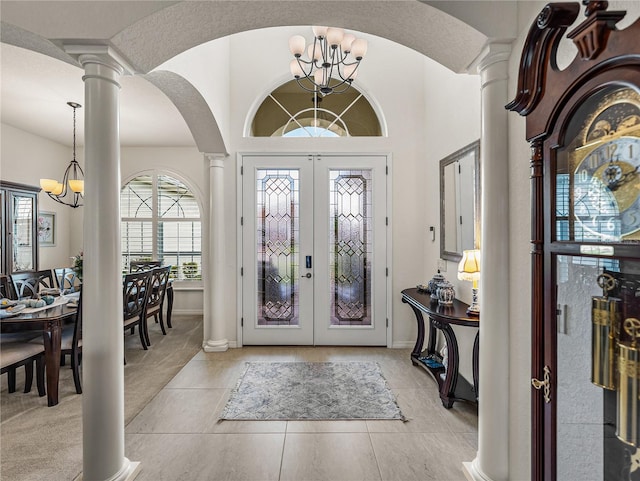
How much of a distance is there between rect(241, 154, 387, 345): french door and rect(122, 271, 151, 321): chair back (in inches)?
46.8

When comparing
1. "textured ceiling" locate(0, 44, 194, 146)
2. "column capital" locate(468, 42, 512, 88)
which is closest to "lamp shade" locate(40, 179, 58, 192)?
"textured ceiling" locate(0, 44, 194, 146)

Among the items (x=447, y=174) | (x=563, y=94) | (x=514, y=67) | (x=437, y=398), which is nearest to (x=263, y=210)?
(x=447, y=174)

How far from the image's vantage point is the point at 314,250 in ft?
13.4

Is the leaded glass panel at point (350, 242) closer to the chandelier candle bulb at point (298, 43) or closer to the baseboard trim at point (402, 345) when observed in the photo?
the baseboard trim at point (402, 345)

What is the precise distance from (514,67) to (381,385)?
2648mm

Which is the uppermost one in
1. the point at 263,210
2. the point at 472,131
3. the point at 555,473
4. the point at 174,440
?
the point at 472,131

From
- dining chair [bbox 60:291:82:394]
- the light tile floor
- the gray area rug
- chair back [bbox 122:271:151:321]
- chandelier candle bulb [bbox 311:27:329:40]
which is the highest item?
chandelier candle bulb [bbox 311:27:329:40]

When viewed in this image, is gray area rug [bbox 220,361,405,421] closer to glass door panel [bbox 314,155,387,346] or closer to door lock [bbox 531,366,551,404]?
glass door panel [bbox 314,155,387,346]

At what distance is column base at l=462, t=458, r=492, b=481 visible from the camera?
1.74 metres

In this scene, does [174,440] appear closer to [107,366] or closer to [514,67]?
[107,366]

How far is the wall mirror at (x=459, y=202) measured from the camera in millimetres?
2719

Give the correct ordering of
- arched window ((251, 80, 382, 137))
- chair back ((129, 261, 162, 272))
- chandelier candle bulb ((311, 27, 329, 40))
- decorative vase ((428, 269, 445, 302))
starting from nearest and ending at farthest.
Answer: chandelier candle bulb ((311, 27, 329, 40)) → decorative vase ((428, 269, 445, 302)) → arched window ((251, 80, 382, 137)) → chair back ((129, 261, 162, 272))

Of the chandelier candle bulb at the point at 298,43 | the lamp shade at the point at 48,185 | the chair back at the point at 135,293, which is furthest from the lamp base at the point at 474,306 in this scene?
the lamp shade at the point at 48,185

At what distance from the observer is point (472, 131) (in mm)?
2783
